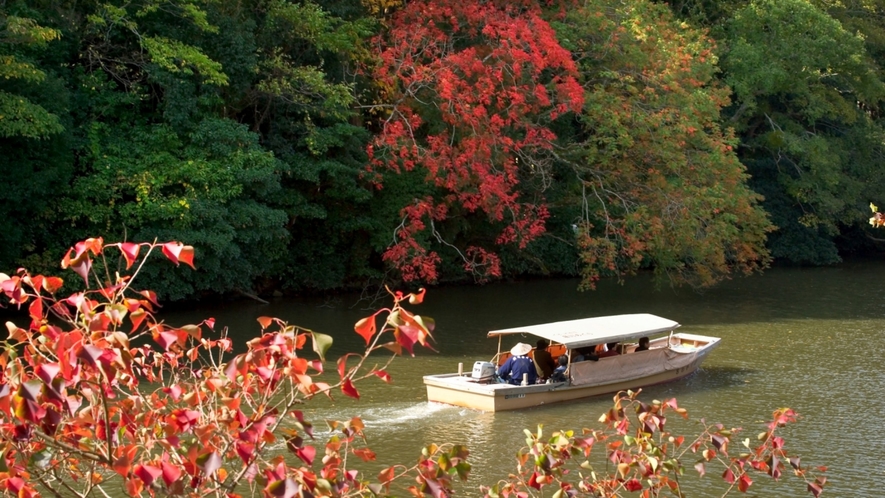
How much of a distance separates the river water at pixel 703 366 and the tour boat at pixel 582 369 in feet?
0.63

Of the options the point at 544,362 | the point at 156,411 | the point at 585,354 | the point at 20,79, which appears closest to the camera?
the point at 156,411

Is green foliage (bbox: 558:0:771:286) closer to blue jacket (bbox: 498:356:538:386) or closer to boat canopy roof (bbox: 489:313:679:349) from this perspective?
boat canopy roof (bbox: 489:313:679:349)

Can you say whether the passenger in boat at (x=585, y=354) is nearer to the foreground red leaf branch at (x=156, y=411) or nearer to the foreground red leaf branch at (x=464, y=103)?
the foreground red leaf branch at (x=464, y=103)

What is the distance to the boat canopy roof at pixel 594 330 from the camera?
15938 millimetres

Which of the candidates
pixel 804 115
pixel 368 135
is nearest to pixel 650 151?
pixel 368 135

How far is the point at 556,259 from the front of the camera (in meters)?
31.1

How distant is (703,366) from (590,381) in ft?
11.7

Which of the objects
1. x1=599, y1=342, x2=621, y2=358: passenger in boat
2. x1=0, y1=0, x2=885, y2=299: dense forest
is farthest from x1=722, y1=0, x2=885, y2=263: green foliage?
x1=599, y1=342, x2=621, y2=358: passenger in boat

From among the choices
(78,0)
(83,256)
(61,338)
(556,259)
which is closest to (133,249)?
(83,256)

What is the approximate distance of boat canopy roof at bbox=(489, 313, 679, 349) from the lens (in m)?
15.9

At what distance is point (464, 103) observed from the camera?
23.1m

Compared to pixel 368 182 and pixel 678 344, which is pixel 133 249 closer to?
pixel 678 344

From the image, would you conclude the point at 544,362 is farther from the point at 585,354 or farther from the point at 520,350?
the point at 520,350

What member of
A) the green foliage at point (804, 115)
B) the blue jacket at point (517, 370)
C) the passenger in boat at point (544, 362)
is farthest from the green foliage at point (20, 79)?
the green foliage at point (804, 115)
